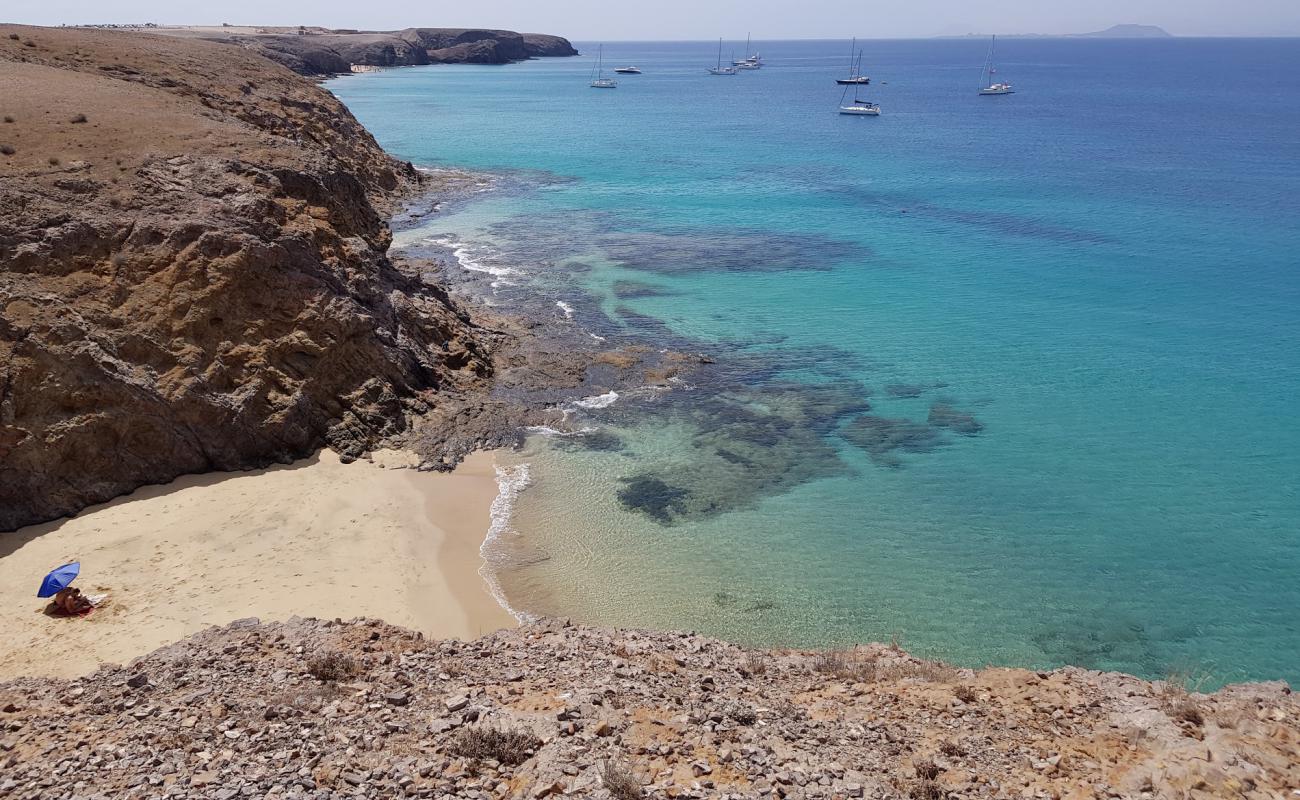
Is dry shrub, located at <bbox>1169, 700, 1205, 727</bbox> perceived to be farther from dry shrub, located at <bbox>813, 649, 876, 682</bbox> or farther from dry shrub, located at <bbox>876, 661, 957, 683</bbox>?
dry shrub, located at <bbox>813, 649, 876, 682</bbox>

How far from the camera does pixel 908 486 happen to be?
23.3 meters

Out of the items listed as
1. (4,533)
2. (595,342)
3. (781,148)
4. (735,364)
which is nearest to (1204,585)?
(735,364)

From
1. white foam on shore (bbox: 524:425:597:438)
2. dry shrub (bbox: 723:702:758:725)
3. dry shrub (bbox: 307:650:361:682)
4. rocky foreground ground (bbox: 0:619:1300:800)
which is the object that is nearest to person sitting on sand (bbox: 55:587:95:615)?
rocky foreground ground (bbox: 0:619:1300:800)

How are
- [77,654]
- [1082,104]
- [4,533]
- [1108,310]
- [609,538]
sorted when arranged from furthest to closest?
[1082,104], [1108,310], [609,538], [4,533], [77,654]

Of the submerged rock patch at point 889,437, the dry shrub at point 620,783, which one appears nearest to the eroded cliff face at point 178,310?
the submerged rock patch at point 889,437

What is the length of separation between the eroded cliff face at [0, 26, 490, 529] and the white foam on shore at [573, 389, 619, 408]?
382 centimetres

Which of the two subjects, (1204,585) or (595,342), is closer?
(1204,585)

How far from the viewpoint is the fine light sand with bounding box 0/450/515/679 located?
15.8 m

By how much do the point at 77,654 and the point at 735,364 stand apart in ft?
71.9

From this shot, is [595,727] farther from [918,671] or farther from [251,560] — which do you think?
[251,560]

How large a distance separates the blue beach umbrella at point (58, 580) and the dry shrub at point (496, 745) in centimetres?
998

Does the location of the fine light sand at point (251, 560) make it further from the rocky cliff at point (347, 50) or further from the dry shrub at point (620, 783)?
the rocky cliff at point (347, 50)

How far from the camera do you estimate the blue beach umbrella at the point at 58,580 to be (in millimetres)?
15672

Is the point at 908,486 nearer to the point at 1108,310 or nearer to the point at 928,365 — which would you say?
the point at 928,365
